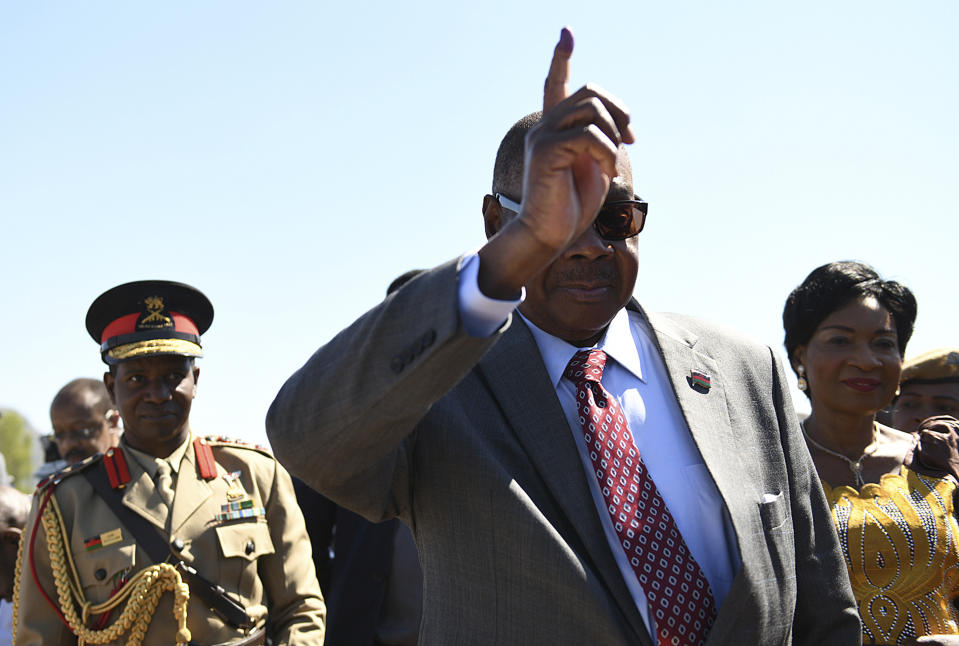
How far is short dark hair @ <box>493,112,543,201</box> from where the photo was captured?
98.6 inches

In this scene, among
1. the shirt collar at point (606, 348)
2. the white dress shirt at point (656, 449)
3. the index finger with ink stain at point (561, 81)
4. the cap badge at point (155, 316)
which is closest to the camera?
the index finger with ink stain at point (561, 81)

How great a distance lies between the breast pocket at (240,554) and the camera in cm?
438

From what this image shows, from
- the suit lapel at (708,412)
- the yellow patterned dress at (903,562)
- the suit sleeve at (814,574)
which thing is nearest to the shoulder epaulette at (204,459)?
the suit lapel at (708,412)

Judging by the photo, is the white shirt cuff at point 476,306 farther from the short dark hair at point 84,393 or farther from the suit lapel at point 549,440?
the short dark hair at point 84,393

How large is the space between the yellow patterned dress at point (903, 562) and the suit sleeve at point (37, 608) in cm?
341

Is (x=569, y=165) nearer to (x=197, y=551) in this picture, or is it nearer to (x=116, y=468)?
(x=197, y=551)

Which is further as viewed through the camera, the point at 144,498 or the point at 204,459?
the point at 204,459

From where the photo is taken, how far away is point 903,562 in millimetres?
3793

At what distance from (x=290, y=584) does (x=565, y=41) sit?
130 inches

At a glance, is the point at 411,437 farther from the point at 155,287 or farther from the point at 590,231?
the point at 155,287

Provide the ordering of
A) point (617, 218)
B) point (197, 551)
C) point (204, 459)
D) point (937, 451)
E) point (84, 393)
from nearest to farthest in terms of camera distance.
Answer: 1. point (617, 218)
2. point (937, 451)
3. point (197, 551)
4. point (204, 459)
5. point (84, 393)

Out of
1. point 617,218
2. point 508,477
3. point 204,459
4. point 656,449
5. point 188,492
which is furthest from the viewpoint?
point 204,459

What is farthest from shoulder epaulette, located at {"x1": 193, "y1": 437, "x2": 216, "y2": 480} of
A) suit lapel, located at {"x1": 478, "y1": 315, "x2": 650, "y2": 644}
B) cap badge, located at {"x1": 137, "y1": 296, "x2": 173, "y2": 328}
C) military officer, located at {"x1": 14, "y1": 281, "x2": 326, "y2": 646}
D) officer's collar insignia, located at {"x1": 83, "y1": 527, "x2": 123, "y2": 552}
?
suit lapel, located at {"x1": 478, "y1": 315, "x2": 650, "y2": 644}

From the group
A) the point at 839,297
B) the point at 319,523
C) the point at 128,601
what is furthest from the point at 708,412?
the point at 319,523
